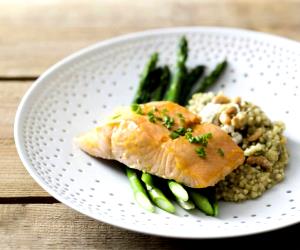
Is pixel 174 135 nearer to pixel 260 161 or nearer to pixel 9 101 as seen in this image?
pixel 260 161

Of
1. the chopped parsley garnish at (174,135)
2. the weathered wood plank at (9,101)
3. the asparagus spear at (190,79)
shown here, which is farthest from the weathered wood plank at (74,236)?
the asparagus spear at (190,79)

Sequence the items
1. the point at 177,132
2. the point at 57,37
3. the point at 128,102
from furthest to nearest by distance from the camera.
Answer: the point at 57,37 → the point at 128,102 → the point at 177,132

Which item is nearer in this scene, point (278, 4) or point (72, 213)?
point (72, 213)

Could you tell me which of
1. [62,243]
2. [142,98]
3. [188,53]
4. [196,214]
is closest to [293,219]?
[196,214]

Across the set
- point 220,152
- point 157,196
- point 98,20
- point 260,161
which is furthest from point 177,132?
point 98,20

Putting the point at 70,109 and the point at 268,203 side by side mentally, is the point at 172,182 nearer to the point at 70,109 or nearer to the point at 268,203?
the point at 268,203

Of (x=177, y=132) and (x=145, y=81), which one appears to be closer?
(x=177, y=132)


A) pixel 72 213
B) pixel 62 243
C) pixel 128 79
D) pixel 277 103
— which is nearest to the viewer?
pixel 62 243
